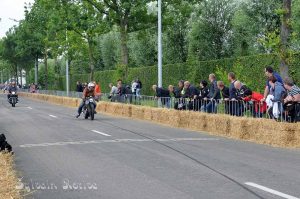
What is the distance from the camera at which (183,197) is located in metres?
7.17

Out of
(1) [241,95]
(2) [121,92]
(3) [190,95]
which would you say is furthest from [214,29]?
(1) [241,95]

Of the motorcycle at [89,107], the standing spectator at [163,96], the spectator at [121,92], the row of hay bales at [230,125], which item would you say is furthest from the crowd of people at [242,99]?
the spectator at [121,92]

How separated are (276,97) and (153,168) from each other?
6331mm

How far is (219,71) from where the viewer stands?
86.8 feet

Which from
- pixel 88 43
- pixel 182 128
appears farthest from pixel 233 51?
pixel 182 128

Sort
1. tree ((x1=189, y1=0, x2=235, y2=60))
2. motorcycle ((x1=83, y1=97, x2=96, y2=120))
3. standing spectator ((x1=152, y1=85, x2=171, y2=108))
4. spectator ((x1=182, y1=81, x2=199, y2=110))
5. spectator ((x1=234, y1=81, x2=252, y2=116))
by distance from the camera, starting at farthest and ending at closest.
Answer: tree ((x1=189, y1=0, x2=235, y2=60)) < motorcycle ((x1=83, y1=97, x2=96, y2=120)) < standing spectator ((x1=152, y1=85, x2=171, y2=108)) < spectator ((x1=182, y1=81, x2=199, y2=110)) < spectator ((x1=234, y1=81, x2=252, y2=116))

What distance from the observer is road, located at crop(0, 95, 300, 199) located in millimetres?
7605

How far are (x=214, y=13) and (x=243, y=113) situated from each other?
86.4ft

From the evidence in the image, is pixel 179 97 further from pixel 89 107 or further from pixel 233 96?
pixel 233 96

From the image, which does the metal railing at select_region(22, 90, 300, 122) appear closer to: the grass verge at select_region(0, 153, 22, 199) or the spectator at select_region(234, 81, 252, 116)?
the spectator at select_region(234, 81, 252, 116)

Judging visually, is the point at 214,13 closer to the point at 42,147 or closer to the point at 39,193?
the point at 42,147

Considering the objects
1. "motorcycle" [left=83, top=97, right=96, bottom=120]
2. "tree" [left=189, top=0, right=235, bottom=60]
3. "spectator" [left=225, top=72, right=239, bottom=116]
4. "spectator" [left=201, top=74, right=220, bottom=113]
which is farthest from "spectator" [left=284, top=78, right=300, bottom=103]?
"tree" [left=189, top=0, right=235, bottom=60]

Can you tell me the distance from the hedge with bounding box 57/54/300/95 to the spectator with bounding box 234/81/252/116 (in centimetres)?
271

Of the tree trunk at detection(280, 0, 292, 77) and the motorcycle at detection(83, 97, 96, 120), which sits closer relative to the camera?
the tree trunk at detection(280, 0, 292, 77)
